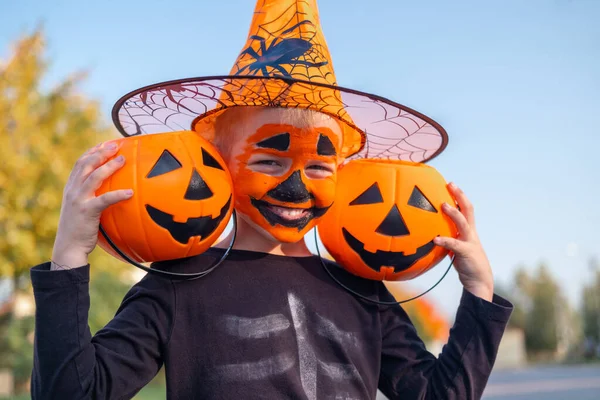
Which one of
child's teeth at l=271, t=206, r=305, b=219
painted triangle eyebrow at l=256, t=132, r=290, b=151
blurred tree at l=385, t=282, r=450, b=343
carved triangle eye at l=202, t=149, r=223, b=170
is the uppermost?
painted triangle eyebrow at l=256, t=132, r=290, b=151

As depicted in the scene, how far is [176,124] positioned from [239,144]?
15.3 inches

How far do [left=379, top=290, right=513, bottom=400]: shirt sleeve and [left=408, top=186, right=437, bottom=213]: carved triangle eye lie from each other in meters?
0.39

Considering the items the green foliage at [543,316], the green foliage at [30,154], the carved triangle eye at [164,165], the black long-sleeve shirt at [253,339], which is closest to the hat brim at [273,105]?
the carved triangle eye at [164,165]

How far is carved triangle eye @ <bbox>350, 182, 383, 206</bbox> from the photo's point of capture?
2254 mm

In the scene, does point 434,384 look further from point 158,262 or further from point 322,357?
point 158,262

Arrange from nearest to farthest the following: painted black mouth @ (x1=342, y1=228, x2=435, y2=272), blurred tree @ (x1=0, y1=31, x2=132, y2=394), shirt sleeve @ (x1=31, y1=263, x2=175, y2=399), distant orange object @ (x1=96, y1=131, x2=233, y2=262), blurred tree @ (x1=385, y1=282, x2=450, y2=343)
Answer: shirt sleeve @ (x1=31, y1=263, x2=175, y2=399)
distant orange object @ (x1=96, y1=131, x2=233, y2=262)
painted black mouth @ (x1=342, y1=228, x2=435, y2=272)
blurred tree @ (x1=0, y1=31, x2=132, y2=394)
blurred tree @ (x1=385, y1=282, x2=450, y2=343)

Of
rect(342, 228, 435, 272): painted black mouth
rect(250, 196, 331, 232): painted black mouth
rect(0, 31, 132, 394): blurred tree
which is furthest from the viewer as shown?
rect(0, 31, 132, 394): blurred tree

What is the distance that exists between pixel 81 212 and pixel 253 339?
27.5 inches

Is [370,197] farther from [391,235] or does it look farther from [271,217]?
[271,217]

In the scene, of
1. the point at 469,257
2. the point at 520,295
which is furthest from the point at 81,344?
the point at 520,295

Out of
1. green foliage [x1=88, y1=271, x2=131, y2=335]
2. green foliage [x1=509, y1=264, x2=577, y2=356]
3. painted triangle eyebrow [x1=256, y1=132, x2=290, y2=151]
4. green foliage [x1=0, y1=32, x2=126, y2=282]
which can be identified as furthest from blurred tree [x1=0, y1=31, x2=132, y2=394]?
green foliage [x1=509, y1=264, x2=577, y2=356]

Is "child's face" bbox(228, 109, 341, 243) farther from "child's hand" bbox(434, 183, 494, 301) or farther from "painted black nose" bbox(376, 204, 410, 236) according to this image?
"child's hand" bbox(434, 183, 494, 301)

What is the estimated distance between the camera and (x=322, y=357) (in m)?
2.16

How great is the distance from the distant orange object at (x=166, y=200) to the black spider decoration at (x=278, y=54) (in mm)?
350
